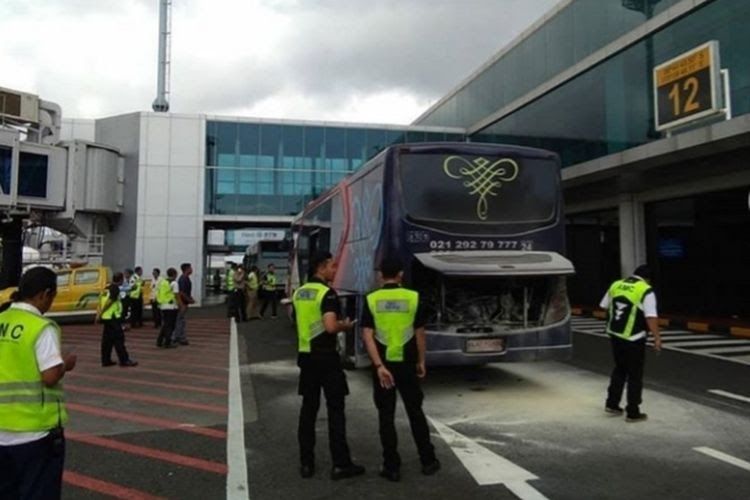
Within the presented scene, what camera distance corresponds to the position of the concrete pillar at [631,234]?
20062mm

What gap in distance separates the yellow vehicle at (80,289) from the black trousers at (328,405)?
50.3ft

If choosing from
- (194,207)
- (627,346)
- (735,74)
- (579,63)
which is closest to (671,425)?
(627,346)

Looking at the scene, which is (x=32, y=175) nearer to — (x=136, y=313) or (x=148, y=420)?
(x=136, y=313)

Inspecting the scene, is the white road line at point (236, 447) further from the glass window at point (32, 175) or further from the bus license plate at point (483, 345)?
the glass window at point (32, 175)

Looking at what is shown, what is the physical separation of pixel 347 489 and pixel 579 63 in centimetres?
1892

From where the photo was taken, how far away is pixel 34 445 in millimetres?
2936

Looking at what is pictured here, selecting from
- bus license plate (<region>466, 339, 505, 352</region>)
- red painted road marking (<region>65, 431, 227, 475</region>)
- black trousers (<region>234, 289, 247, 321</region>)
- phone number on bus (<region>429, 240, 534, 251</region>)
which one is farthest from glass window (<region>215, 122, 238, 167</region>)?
red painted road marking (<region>65, 431, 227, 475</region>)

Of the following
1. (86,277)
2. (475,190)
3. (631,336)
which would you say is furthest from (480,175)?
(86,277)

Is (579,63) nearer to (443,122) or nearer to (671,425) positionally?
(443,122)

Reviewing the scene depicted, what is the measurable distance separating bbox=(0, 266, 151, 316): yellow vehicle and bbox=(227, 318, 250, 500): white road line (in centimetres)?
1100

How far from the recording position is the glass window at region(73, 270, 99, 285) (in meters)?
18.3

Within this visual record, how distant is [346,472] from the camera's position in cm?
466

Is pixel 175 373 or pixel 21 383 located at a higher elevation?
pixel 21 383

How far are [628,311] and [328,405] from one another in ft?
12.0
